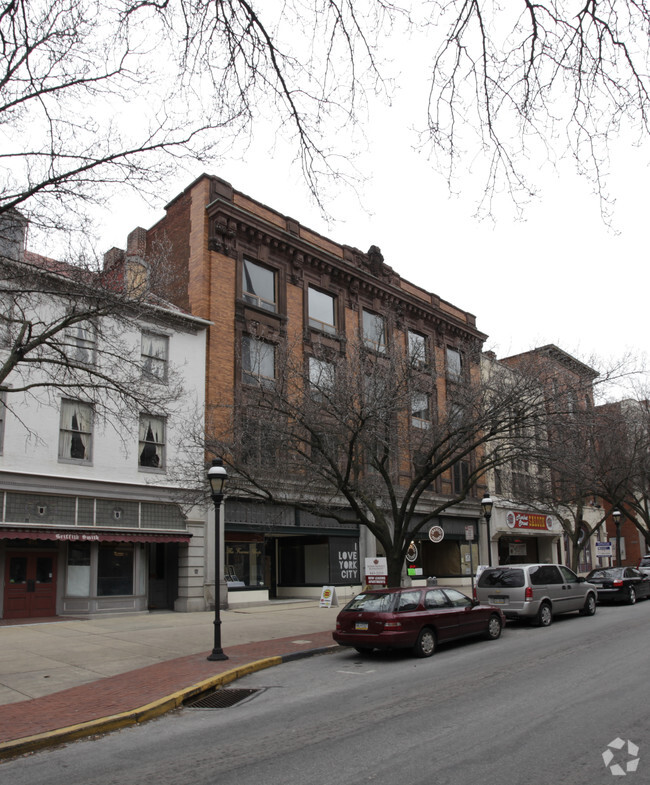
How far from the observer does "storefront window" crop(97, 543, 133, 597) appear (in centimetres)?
2066

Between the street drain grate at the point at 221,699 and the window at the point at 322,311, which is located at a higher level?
the window at the point at 322,311

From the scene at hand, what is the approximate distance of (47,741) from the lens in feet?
23.8

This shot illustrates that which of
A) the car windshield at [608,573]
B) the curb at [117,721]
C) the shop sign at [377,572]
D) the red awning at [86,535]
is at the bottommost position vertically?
the curb at [117,721]

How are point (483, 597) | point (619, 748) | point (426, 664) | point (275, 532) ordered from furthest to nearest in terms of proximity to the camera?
point (275, 532) → point (483, 597) → point (426, 664) → point (619, 748)

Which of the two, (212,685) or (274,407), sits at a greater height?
(274,407)

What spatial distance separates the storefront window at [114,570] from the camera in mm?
20656

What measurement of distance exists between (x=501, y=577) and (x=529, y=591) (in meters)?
0.86

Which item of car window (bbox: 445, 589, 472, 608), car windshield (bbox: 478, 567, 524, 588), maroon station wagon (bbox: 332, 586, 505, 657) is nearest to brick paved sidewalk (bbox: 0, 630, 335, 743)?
maroon station wagon (bbox: 332, 586, 505, 657)

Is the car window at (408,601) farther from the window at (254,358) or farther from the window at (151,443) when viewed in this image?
the window at (254,358)

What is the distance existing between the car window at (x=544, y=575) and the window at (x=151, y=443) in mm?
12306

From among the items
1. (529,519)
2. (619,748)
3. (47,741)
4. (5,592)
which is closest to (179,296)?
(5,592)

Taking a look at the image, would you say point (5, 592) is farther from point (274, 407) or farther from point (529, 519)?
point (529, 519)

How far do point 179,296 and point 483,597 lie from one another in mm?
15953

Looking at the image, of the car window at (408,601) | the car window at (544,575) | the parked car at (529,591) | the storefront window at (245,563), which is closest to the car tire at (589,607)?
the parked car at (529,591)
